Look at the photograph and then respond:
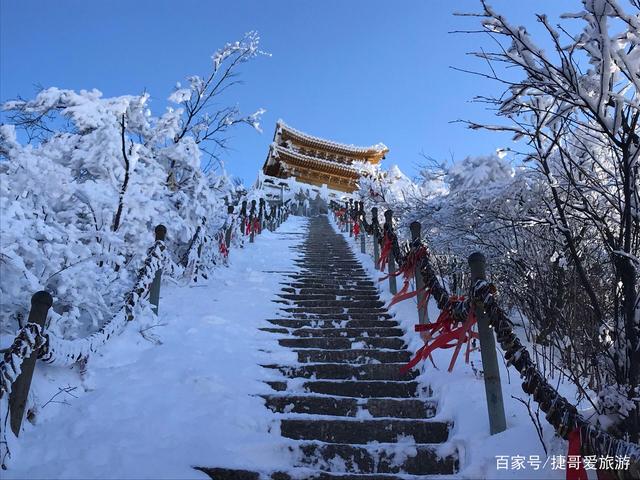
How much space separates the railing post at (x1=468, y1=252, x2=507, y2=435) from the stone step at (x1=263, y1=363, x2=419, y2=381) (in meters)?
1.46

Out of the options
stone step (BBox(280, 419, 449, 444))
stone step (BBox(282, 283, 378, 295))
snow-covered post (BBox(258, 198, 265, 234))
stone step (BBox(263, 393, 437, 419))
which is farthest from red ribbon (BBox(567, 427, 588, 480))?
snow-covered post (BBox(258, 198, 265, 234))

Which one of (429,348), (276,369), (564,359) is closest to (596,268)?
(564,359)

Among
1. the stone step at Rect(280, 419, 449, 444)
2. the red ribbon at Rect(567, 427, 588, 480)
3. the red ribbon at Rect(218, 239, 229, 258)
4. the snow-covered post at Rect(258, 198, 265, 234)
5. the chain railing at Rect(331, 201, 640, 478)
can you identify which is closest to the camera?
the chain railing at Rect(331, 201, 640, 478)

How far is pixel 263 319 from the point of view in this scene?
6.54 meters

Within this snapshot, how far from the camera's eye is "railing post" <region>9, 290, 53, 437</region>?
316 cm

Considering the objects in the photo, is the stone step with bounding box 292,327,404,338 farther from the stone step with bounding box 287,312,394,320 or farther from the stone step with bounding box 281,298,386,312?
the stone step with bounding box 281,298,386,312

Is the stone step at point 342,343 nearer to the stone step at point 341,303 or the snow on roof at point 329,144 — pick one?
the stone step at point 341,303

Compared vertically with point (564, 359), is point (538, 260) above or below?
above

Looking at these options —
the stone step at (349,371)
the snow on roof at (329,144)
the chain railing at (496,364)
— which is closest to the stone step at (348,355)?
the stone step at (349,371)

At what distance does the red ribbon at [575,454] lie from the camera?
2.46 m

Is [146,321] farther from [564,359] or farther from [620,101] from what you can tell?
[620,101]

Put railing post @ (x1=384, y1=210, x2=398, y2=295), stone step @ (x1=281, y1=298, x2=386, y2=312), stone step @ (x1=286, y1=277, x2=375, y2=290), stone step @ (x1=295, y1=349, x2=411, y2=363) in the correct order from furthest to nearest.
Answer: stone step @ (x1=286, y1=277, x2=375, y2=290)
railing post @ (x1=384, y1=210, x2=398, y2=295)
stone step @ (x1=281, y1=298, x2=386, y2=312)
stone step @ (x1=295, y1=349, x2=411, y2=363)

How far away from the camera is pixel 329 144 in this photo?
1752 inches

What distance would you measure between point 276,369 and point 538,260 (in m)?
→ 3.71
